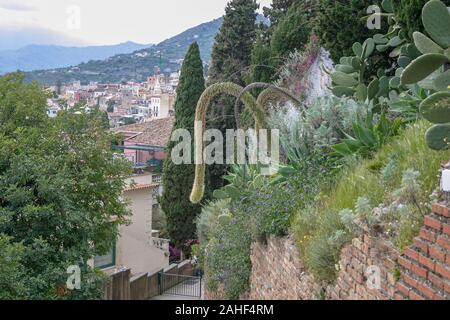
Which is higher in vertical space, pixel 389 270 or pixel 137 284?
pixel 389 270

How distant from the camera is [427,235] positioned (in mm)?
3553

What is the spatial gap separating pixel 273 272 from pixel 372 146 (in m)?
1.76

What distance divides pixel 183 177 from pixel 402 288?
16.0 meters

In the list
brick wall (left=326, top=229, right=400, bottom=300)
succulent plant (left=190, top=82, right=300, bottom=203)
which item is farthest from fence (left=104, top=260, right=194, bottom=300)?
brick wall (left=326, top=229, right=400, bottom=300)

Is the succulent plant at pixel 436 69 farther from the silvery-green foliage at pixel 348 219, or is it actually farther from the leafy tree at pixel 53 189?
the leafy tree at pixel 53 189

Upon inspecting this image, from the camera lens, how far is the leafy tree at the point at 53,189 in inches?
285

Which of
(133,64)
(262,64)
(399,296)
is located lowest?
(399,296)

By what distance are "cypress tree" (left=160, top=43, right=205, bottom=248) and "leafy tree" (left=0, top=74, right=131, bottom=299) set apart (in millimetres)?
9615

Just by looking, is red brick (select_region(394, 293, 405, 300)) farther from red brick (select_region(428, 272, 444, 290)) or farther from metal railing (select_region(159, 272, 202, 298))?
metal railing (select_region(159, 272, 202, 298))

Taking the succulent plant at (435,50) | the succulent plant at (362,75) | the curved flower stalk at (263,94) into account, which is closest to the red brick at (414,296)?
the succulent plant at (435,50)

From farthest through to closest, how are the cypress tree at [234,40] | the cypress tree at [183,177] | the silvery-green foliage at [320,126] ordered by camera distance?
1. the cypress tree at [234,40]
2. the cypress tree at [183,177]
3. the silvery-green foliage at [320,126]

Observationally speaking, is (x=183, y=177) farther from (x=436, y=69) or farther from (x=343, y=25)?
(x=436, y=69)

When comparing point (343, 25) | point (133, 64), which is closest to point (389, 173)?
point (343, 25)

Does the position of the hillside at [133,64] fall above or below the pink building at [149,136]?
above
